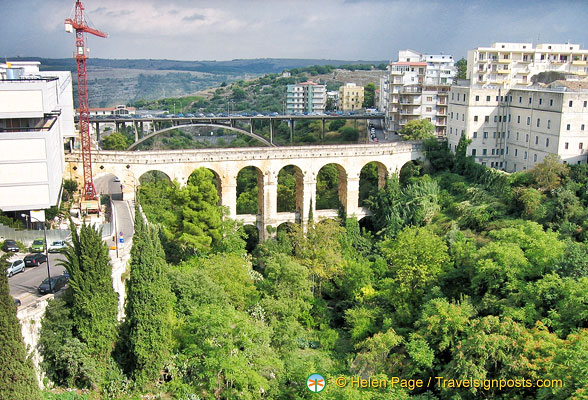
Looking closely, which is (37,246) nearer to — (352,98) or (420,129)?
(420,129)

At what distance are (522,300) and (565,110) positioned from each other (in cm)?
2572

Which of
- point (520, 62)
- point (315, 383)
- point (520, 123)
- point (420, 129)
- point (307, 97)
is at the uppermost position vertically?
point (520, 62)

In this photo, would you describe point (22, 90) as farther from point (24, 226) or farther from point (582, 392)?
point (582, 392)

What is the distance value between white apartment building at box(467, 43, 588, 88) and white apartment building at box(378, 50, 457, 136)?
718 cm

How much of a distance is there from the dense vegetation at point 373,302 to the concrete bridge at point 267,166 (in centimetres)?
404

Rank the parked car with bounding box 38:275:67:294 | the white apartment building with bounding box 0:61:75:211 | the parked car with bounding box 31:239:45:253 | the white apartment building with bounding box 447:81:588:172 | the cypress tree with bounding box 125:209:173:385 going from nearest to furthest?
the cypress tree with bounding box 125:209:173:385, the parked car with bounding box 38:275:67:294, the parked car with bounding box 31:239:45:253, the white apartment building with bounding box 0:61:75:211, the white apartment building with bounding box 447:81:588:172

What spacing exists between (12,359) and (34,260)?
15.1 m

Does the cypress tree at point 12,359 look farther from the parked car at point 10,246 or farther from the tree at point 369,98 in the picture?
the tree at point 369,98

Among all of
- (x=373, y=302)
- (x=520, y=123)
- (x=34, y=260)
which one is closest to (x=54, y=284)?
(x=34, y=260)

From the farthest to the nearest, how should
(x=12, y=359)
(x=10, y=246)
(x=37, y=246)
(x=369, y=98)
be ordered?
(x=369, y=98)
(x=37, y=246)
(x=10, y=246)
(x=12, y=359)

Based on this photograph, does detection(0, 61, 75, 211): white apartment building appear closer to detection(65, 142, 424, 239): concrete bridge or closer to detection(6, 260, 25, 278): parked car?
detection(6, 260, 25, 278): parked car

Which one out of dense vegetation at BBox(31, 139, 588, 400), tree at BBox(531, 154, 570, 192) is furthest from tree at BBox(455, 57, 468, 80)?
tree at BBox(531, 154, 570, 192)

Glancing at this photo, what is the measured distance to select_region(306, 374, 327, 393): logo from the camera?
3400 centimetres

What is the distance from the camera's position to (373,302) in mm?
50000
